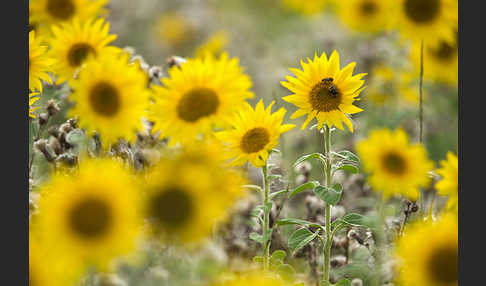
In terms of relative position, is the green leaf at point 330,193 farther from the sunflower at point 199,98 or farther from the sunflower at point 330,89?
the sunflower at point 199,98

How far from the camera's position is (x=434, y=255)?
129cm

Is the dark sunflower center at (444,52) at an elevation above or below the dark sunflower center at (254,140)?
above

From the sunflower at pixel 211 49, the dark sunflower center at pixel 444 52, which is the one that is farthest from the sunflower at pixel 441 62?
the sunflower at pixel 211 49

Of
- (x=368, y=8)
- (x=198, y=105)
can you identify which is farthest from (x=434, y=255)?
(x=368, y=8)

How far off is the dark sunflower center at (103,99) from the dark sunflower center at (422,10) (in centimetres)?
161

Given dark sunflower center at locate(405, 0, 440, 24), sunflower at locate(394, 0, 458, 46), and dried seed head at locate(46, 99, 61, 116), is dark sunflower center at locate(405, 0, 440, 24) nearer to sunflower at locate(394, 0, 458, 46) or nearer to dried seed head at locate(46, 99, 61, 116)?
sunflower at locate(394, 0, 458, 46)

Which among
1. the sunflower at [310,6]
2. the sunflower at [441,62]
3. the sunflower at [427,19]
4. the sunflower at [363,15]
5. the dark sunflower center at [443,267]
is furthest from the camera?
the sunflower at [310,6]

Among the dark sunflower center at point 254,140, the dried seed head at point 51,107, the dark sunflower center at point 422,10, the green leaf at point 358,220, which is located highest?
the dark sunflower center at point 422,10

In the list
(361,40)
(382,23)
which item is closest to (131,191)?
(382,23)

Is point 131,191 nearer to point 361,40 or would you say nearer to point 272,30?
point 361,40

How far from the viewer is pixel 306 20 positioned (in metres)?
5.41

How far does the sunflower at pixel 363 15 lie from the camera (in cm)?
384

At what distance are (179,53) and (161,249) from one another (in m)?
4.42

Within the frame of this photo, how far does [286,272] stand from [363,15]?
8.66 ft
